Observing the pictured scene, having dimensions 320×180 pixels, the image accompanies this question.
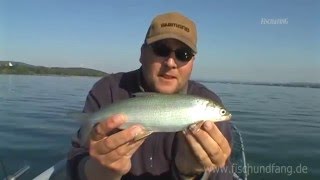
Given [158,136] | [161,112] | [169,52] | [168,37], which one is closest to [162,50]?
[169,52]

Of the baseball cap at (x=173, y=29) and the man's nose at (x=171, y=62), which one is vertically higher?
the baseball cap at (x=173, y=29)

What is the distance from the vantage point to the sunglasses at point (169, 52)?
4.06 metres

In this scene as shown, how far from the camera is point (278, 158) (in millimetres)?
12797

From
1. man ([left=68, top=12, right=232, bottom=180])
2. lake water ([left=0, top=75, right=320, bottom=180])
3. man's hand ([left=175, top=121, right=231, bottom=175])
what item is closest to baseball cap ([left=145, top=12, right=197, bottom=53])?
man ([left=68, top=12, right=232, bottom=180])

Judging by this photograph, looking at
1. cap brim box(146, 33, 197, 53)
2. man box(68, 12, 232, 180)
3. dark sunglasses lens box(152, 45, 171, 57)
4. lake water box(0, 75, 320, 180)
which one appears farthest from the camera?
lake water box(0, 75, 320, 180)

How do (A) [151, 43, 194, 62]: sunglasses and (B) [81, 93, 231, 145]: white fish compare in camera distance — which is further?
(A) [151, 43, 194, 62]: sunglasses

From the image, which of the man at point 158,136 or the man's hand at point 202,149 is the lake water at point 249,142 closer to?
the man at point 158,136

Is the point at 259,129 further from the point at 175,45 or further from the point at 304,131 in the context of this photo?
the point at 175,45

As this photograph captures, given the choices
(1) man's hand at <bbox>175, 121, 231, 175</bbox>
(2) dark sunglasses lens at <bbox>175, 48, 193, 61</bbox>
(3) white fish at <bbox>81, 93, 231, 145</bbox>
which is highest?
(2) dark sunglasses lens at <bbox>175, 48, 193, 61</bbox>

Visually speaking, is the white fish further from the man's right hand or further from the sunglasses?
the sunglasses

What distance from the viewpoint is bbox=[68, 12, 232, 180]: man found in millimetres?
3262

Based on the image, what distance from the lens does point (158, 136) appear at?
4402mm

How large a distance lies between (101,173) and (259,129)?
616 inches

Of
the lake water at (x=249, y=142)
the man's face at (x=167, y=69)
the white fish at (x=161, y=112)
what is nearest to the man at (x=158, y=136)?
the man's face at (x=167, y=69)
